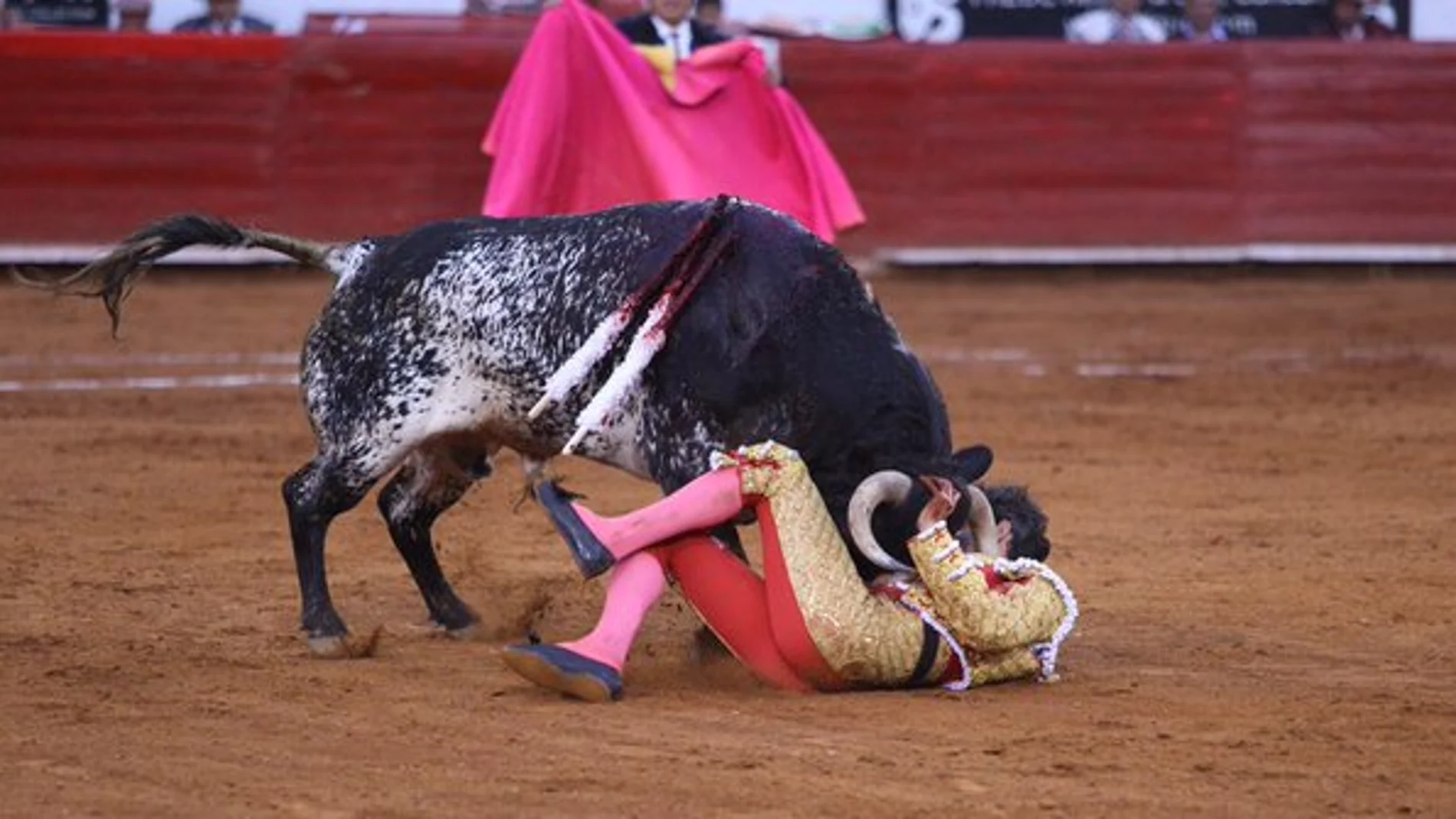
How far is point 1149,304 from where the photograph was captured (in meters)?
14.2

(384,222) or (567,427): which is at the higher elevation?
(567,427)

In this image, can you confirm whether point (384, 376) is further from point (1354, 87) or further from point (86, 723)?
point (1354, 87)

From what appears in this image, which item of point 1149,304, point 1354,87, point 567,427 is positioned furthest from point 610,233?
point 1354,87

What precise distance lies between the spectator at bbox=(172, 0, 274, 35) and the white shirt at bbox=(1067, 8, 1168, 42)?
478 cm

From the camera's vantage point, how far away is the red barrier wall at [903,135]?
1437 cm

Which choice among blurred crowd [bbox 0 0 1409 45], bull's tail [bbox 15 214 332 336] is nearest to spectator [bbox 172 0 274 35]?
blurred crowd [bbox 0 0 1409 45]

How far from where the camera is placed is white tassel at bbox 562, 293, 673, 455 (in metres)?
5.58

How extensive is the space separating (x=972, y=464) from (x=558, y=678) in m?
0.96

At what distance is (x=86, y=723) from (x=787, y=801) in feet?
4.83

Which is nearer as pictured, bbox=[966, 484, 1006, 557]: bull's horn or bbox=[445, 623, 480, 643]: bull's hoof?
bbox=[966, 484, 1006, 557]: bull's horn

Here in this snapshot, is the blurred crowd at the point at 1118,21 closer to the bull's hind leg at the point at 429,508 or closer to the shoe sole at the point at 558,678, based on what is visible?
the bull's hind leg at the point at 429,508

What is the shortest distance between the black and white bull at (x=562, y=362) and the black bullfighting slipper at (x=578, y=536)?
39 cm

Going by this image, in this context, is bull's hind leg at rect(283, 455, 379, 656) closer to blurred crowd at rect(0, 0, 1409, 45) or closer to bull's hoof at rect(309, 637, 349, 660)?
bull's hoof at rect(309, 637, 349, 660)

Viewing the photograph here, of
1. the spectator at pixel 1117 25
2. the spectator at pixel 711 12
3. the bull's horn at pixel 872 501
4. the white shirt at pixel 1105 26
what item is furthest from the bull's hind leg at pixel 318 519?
the white shirt at pixel 1105 26
